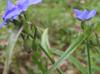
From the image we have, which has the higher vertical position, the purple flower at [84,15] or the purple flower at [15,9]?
the purple flower at [15,9]

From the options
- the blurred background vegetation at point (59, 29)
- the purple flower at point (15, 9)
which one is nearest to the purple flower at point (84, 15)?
the purple flower at point (15, 9)

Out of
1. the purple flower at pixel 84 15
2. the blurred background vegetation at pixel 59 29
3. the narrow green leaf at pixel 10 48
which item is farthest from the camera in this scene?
the blurred background vegetation at pixel 59 29

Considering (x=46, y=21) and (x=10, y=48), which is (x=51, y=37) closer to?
(x=46, y=21)

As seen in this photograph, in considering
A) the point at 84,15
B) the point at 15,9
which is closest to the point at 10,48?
the point at 15,9

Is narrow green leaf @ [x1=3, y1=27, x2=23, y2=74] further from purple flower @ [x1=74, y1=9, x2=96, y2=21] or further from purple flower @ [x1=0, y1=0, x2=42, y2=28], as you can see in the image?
purple flower @ [x1=74, y1=9, x2=96, y2=21]

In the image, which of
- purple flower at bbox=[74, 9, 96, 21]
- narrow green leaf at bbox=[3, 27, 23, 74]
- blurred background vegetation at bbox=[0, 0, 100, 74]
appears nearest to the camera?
narrow green leaf at bbox=[3, 27, 23, 74]

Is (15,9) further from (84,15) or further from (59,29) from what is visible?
(59,29)

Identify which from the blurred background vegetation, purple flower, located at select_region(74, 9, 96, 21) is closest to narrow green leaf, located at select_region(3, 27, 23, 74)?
purple flower, located at select_region(74, 9, 96, 21)

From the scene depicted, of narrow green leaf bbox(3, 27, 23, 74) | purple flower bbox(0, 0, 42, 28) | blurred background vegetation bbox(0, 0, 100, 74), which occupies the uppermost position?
purple flower bbox(0, 0, 42, 28)

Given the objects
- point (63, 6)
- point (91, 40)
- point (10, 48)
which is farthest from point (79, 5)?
point (10, 48)

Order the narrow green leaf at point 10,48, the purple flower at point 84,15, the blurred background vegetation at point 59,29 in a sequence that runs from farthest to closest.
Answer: the blurred background vegetation at point 59,29
the purple flower at point 84,15
the narrow green leaf at point 10,48

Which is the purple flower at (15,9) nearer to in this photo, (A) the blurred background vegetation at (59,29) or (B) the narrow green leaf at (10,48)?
(B) the narrow green leaf at (10,48)
